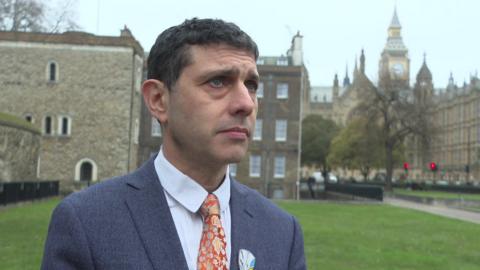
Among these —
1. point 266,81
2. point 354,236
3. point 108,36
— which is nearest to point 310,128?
point 266,81

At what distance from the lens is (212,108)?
7.04 feet

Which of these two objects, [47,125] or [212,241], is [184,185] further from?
[47,125]

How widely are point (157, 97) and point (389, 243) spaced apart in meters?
11.9

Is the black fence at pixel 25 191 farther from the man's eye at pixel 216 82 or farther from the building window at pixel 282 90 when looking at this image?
the man's eye at pixel 216 82

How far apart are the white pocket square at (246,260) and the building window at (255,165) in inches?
1562

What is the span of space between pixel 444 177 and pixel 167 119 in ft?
354

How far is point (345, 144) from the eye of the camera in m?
71.7

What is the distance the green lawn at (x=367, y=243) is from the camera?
10.1 meters

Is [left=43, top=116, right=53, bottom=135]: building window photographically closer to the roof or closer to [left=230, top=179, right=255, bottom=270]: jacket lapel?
the roof

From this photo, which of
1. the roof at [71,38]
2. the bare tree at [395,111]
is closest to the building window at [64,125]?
the roof at [71,38]

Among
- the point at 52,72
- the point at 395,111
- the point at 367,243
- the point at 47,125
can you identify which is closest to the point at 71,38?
the point at 52,72

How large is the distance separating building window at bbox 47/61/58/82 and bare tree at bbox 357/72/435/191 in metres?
25.3

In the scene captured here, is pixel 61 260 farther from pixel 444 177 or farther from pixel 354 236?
pixel 444 177

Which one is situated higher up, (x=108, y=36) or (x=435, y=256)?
(x=108, y=36)
